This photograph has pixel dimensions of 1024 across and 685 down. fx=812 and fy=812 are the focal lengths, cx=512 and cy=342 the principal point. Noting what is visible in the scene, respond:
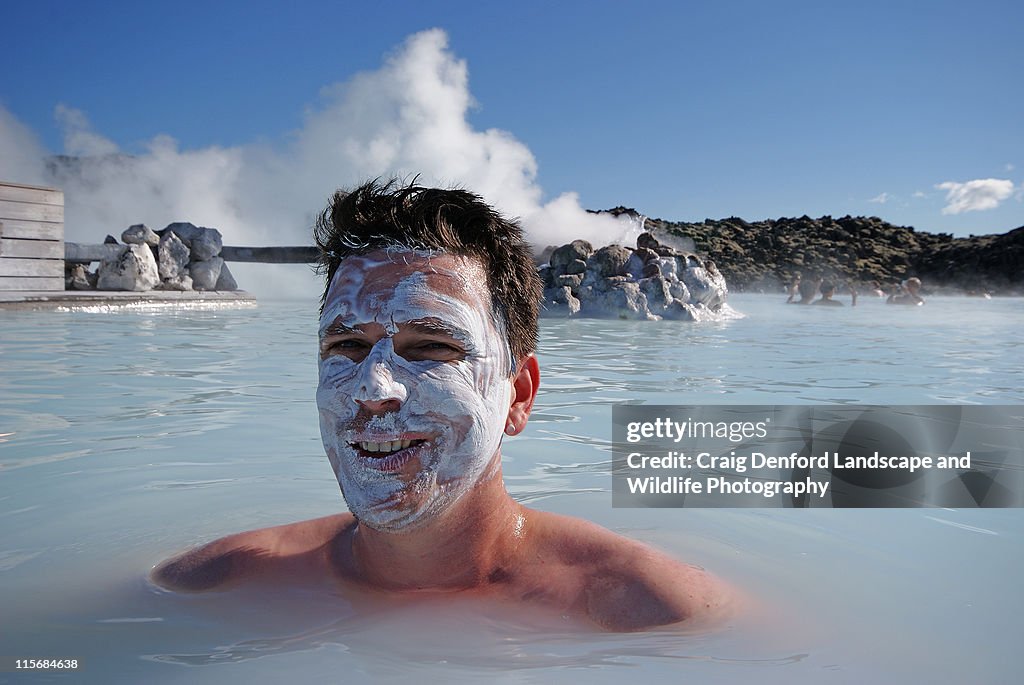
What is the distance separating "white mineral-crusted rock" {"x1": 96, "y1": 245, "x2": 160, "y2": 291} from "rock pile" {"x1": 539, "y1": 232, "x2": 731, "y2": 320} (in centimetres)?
803

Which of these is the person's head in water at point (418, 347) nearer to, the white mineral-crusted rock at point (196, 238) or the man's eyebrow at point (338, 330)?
the man's eyebrow at point (338, 330)

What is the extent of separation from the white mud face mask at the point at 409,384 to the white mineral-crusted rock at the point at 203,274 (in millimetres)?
17217

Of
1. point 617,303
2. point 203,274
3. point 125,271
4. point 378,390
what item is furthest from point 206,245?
point 378,390

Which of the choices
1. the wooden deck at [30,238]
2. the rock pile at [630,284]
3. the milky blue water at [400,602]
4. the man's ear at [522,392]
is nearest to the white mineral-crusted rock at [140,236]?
the wooden deck at [30,238]

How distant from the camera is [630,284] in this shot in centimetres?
1529

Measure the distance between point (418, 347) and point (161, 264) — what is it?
1685 cm

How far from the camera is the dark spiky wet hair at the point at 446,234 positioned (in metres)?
2.15

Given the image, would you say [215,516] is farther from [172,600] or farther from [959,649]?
[959,649]

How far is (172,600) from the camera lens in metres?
2.32

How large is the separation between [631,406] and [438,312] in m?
3.88

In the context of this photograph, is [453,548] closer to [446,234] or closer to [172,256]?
[446,234]

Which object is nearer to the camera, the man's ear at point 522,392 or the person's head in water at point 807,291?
the man's ear at point 522,392

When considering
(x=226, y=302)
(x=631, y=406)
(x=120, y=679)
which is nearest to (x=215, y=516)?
(x=120, y=679)

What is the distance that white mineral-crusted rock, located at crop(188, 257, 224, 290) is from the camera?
59.4 feet
